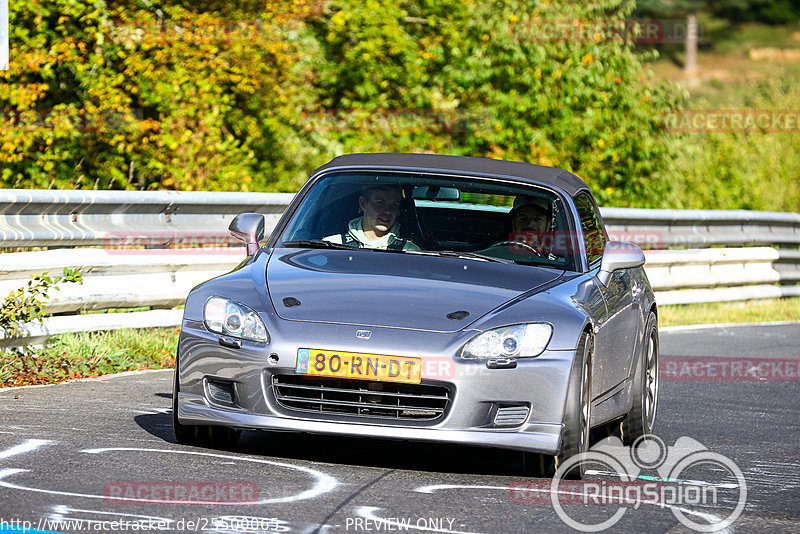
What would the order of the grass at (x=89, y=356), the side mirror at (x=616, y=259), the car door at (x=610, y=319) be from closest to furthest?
the car door at (x=610, y=319), the side mirror at (x=616, y=259), the grass at (x=89, y=356)

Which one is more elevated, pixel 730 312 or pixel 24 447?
pixel 24 447

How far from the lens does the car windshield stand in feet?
23.7

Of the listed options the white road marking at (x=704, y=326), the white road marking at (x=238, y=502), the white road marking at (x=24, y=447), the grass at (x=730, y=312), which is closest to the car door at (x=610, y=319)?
the white road marking at (x=238, y=502)

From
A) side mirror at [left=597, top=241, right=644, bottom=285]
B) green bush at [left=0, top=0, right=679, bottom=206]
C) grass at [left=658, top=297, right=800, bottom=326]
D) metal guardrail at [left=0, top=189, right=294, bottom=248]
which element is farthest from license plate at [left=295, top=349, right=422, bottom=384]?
green bush at [left=0, top=0, right=679, bottom=206]

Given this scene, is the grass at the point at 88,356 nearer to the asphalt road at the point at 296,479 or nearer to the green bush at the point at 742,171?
the asphalt road at the point at 296,479

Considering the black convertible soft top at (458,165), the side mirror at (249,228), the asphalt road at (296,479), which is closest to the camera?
the asphalt road at (296,479)

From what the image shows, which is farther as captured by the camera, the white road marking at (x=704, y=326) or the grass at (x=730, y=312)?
the grass at (x=730, y=312)

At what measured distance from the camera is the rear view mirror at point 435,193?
746cm

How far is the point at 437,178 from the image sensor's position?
751 centimetres

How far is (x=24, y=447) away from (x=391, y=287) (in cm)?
174

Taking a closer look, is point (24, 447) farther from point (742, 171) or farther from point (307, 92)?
point (742, 171)

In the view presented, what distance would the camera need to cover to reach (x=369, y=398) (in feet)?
19.7

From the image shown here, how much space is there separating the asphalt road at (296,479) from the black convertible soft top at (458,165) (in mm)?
1493

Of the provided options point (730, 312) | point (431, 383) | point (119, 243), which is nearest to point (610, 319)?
point (431, 383)
